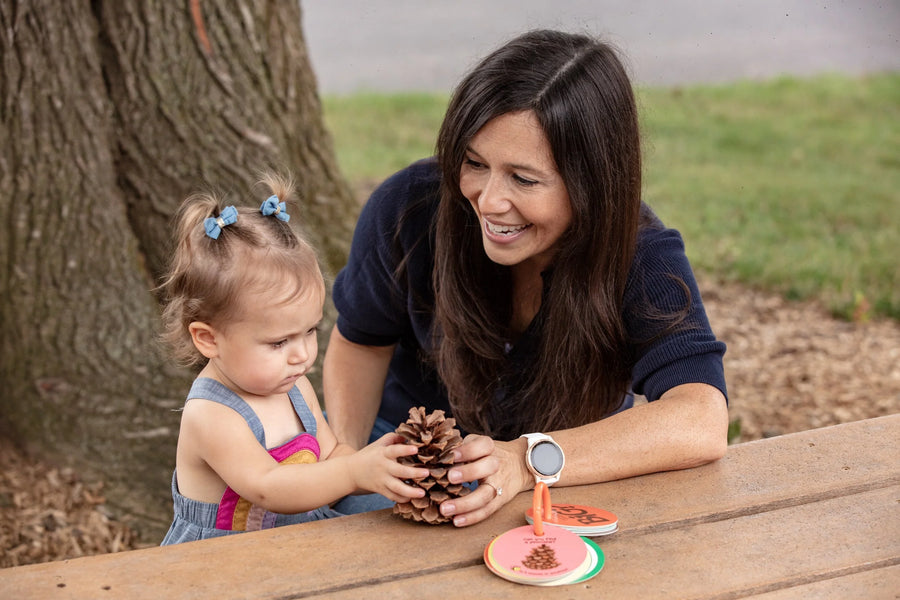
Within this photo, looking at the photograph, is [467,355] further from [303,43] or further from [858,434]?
[303,43]

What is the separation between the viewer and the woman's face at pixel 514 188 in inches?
81.7

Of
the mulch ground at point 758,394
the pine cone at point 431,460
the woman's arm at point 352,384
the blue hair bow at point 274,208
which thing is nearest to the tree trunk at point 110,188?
the mulch ground at point 758,394

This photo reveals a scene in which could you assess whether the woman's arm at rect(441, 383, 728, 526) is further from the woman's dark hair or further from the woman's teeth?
the woman's teeth

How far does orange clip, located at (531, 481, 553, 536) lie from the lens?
1.66m

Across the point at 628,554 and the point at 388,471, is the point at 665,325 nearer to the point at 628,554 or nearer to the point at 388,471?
the point at 628,554

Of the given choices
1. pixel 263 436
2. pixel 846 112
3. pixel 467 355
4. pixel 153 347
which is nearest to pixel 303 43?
pixel 153 347

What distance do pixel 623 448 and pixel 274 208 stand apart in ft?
2.78

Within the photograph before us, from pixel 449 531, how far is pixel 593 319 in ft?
2.27

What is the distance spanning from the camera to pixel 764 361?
4.43 meters

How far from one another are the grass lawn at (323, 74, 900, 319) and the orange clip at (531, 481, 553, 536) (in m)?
2.70

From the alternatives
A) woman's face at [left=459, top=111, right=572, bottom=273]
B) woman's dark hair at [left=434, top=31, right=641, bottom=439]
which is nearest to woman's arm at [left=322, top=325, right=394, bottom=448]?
woman's dark hair at [left=434, top=31, right=641, bottom=439]

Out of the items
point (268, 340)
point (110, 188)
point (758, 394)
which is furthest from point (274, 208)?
point (758, 394)

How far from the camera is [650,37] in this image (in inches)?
312

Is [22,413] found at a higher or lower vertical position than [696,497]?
lower
